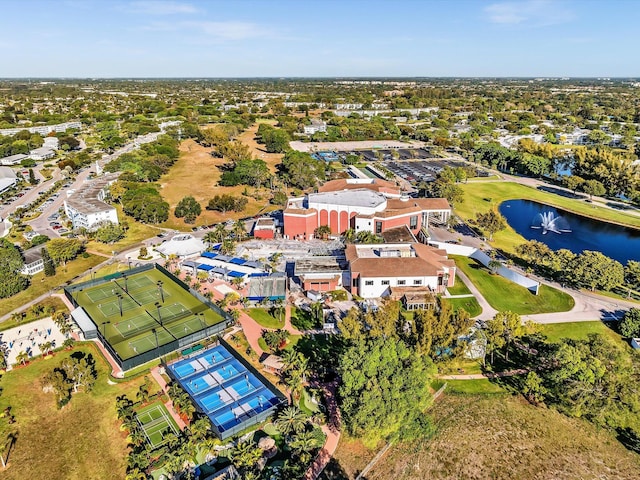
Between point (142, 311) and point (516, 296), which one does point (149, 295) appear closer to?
point (142, 311)

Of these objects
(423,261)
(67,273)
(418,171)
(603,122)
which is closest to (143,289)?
(67,273)

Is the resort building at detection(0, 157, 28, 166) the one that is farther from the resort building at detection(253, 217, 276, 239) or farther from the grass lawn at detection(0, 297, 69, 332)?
the resort building at detection(253, 217, 276, 239)

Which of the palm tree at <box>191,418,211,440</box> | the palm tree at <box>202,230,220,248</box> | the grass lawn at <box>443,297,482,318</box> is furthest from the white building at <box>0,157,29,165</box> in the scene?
the grass lawn at <box>443,297,482,318</box>

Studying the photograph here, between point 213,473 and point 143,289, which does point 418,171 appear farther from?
point 213,473

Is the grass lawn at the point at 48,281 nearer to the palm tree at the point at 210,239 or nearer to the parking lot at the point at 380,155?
the palm tree at the point at 210,239

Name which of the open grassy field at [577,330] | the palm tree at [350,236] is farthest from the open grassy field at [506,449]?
the palm tree at [350,236]

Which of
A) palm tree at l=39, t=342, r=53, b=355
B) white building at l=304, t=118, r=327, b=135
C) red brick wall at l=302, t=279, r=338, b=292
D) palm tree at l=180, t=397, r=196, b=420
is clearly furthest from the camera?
white building at l=304, t=118, r=327, b=135

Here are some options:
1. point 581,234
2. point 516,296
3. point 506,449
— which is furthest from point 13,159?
point 581,234
